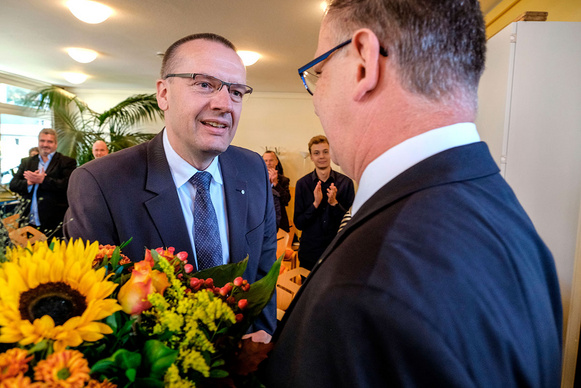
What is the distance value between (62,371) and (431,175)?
1.84 feet

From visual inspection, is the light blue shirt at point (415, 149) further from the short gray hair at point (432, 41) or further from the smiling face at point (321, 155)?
the smiling face at point (321, 155)

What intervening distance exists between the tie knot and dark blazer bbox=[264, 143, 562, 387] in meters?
0.95

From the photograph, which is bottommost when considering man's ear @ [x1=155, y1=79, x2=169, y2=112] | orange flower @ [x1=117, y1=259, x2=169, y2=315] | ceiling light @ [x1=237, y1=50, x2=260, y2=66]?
orange flower @ [x1=117, y1=259, x2=169, y2=315]

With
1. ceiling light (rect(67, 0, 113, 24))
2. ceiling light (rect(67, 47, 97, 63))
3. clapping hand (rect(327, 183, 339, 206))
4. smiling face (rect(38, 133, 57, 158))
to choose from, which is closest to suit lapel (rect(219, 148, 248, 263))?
clapping hand (rect(327, 183, 339, 206))

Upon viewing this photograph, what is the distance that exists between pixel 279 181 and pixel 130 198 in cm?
453

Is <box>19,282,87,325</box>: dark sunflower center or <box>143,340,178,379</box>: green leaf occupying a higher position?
<box>19,282,87,325</box>: dark sunflower center

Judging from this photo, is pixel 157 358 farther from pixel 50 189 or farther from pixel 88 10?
pixel 50 189

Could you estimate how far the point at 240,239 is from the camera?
1.49m

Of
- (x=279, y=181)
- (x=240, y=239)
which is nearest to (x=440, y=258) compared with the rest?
(x=240, y=239)

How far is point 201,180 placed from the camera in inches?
57.4

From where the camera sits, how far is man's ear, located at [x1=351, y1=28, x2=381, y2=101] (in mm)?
657

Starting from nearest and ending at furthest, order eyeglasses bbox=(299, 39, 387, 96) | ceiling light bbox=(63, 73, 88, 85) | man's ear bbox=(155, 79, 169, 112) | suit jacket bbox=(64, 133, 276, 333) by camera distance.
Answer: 1. eyeglasses bbox=(299, 39, 387, 96)
2. suit jacket bbox=(64, 133, 276, 333)
3. man's ear bbox=(155, 79, 169, 112)
4. ceiling light bbox=(63, 73, 88, 85)

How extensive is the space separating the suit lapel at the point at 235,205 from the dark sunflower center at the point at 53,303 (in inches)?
35.5

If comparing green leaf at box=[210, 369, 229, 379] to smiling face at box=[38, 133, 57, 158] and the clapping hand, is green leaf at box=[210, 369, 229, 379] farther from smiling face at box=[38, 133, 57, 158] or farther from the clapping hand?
smiling face at box=[38, 133, 57, 158]
